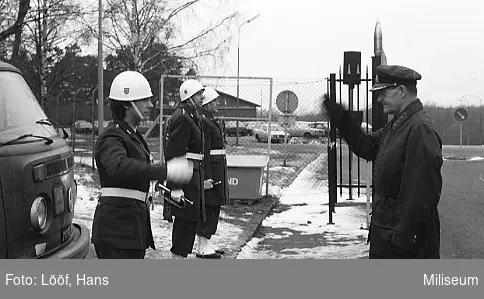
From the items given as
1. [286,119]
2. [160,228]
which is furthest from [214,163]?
[286,119]

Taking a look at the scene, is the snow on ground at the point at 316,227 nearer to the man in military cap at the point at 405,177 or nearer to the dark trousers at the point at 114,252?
the dark trousers at the point at 114,252

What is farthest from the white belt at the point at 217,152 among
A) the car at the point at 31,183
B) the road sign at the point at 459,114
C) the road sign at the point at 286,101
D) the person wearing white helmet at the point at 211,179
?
the road sign at the point at 459,114

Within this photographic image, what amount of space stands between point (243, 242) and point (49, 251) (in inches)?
197

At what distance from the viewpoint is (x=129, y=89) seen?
4.84 m

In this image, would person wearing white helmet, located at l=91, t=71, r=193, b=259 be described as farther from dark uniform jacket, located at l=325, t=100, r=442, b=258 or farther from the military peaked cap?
the military peaked cap

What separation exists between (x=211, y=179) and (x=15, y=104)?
148 inches

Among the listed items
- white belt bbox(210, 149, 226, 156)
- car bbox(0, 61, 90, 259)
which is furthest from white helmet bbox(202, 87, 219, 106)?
car bbox(0, 61, 90, 259)

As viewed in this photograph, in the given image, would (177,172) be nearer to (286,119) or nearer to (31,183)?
(31,183)

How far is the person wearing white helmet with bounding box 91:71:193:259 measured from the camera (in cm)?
443

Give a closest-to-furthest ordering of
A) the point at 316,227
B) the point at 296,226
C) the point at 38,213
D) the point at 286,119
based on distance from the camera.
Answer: the point at 38,213 < the point at 316,227 < the point at 296,226 < the point at 286,119

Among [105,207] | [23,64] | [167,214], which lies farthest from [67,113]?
[105,207]

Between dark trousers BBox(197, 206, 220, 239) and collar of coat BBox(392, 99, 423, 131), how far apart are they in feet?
13.2

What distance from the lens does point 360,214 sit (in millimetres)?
11812
